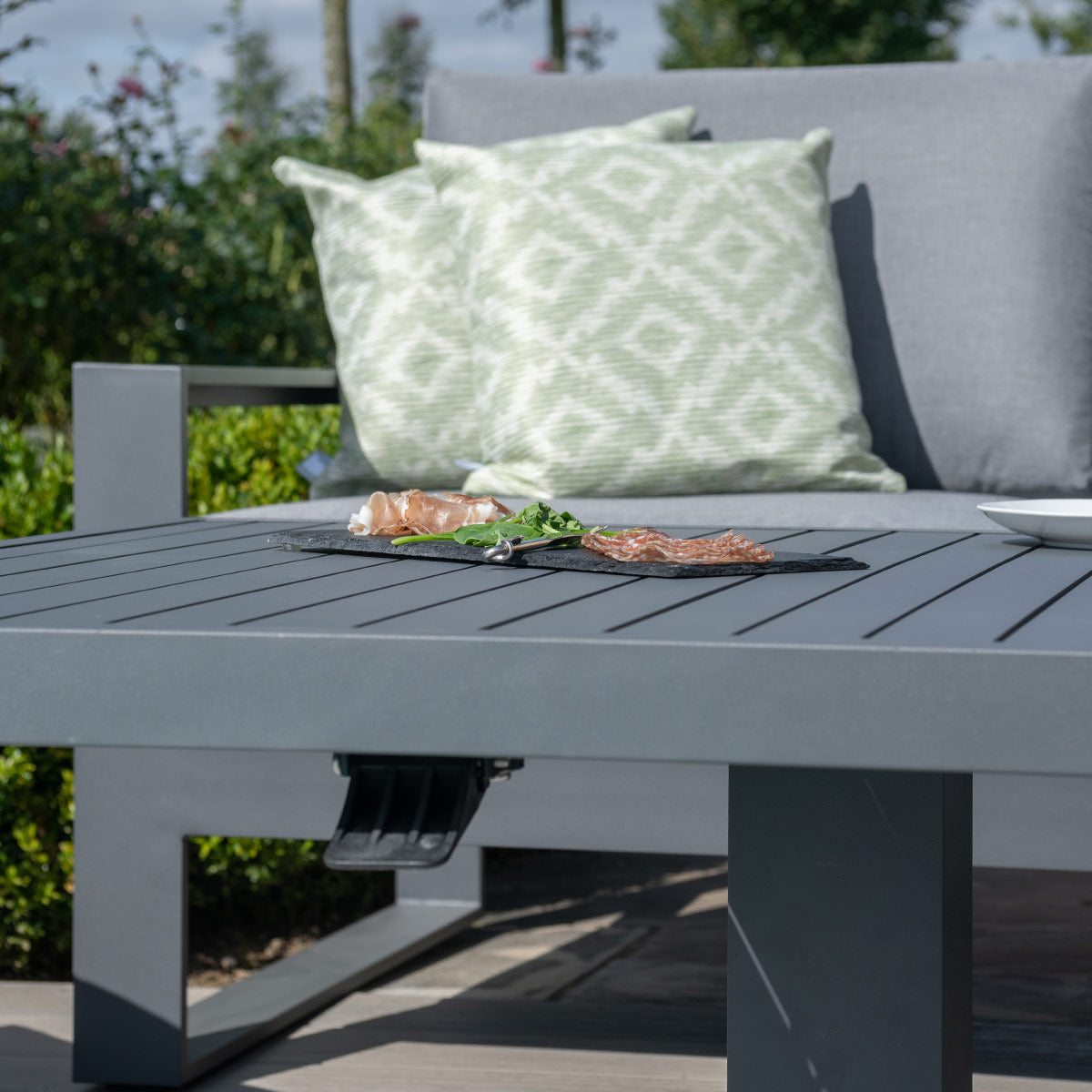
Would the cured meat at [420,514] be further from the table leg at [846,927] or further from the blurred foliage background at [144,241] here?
the blurred foliage background at [144,241]

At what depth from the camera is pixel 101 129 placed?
491 centimetres

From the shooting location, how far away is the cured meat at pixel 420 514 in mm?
1375

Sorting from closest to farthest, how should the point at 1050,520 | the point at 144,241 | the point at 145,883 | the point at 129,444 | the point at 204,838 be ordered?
1. the point at 1050,520
2. the point at 145,883
3. the point at 129,444
4. the point at 204,838
5. the point at 144,241

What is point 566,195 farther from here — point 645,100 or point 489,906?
point 489,906

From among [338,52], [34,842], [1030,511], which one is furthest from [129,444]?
[338,52]

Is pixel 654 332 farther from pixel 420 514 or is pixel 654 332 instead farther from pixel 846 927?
pixel 846 927

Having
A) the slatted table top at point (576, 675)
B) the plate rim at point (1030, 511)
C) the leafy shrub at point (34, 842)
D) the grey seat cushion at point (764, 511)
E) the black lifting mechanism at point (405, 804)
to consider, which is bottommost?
the leafy shrub at point (34, 842)

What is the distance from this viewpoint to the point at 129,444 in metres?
2.07

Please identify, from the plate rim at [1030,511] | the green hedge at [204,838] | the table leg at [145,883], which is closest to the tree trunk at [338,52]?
the green hedge at [204,838]

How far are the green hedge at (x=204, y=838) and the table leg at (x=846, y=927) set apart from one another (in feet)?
5.42

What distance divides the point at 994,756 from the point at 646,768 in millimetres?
849

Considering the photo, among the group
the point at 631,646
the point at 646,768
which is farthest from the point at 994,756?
the point at 646,768

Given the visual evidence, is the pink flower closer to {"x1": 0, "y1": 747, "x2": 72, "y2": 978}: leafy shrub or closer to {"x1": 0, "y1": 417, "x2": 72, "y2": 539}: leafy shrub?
{"x1": 0, "y1": 417, "x2": 72, "y2": 539}: leafy shrub

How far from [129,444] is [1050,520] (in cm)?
125
